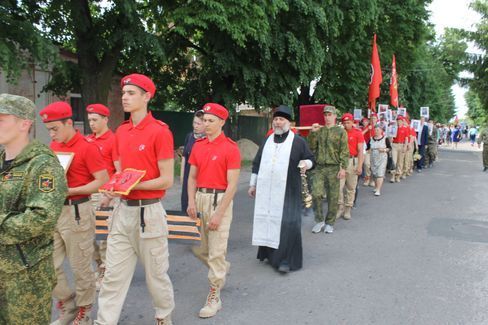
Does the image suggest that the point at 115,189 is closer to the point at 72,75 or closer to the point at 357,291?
the point at 357,291

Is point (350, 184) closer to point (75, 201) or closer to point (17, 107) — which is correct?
point (75, 201)

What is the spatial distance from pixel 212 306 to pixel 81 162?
5.66 ft

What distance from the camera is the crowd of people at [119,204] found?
2443 millimetres

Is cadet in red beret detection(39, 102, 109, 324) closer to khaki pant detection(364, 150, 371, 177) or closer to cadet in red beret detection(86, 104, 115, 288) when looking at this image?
cadet in red beret detection(86, 104, 115, 288)

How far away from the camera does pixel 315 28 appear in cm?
1590

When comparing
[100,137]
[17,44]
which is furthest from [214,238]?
[17,44]

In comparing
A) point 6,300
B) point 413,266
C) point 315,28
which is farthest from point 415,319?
point 315,28

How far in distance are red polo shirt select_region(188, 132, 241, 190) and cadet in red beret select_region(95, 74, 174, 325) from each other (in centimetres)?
91

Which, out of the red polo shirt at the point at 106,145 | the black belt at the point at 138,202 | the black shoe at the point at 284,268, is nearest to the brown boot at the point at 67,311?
the black belt at the point at 138,202

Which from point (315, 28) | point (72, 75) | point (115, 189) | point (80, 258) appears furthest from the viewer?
point (315, 28)

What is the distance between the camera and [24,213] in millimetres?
2340

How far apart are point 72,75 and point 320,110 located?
7.10 metres

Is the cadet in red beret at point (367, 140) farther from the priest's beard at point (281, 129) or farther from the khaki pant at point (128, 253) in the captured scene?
the khaki pant at point (128, 253)

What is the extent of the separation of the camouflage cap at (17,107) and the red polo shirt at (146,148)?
985mm
